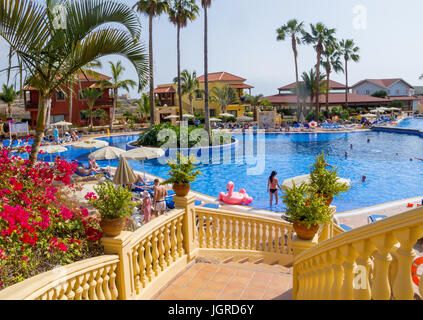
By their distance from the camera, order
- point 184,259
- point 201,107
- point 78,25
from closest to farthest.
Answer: point 78,25 → point 184,259 → point 201,107

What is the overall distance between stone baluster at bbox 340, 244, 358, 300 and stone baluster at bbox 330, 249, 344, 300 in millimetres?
123

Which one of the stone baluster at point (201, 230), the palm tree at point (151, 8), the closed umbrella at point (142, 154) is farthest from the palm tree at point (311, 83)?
the stone baluster at point (201, 230)

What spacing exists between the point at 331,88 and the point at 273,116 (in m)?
29.0

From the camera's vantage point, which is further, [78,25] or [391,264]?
[78,25]

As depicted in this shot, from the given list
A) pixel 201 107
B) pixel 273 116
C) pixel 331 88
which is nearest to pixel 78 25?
pixel 273 116

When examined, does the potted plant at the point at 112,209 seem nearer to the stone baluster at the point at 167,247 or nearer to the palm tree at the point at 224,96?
the stone baluster at the point at 167,247

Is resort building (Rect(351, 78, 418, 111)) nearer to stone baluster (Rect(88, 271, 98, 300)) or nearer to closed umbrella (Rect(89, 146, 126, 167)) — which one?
closed umbrella (Rect(89, 146, 126, 167))

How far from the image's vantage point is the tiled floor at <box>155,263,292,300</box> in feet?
18.1

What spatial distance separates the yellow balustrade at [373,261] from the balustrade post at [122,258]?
2.39 meters

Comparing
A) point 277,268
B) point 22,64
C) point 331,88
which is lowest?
point 277,268

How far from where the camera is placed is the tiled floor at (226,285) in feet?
18.1

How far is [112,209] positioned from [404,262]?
11.2 ft
